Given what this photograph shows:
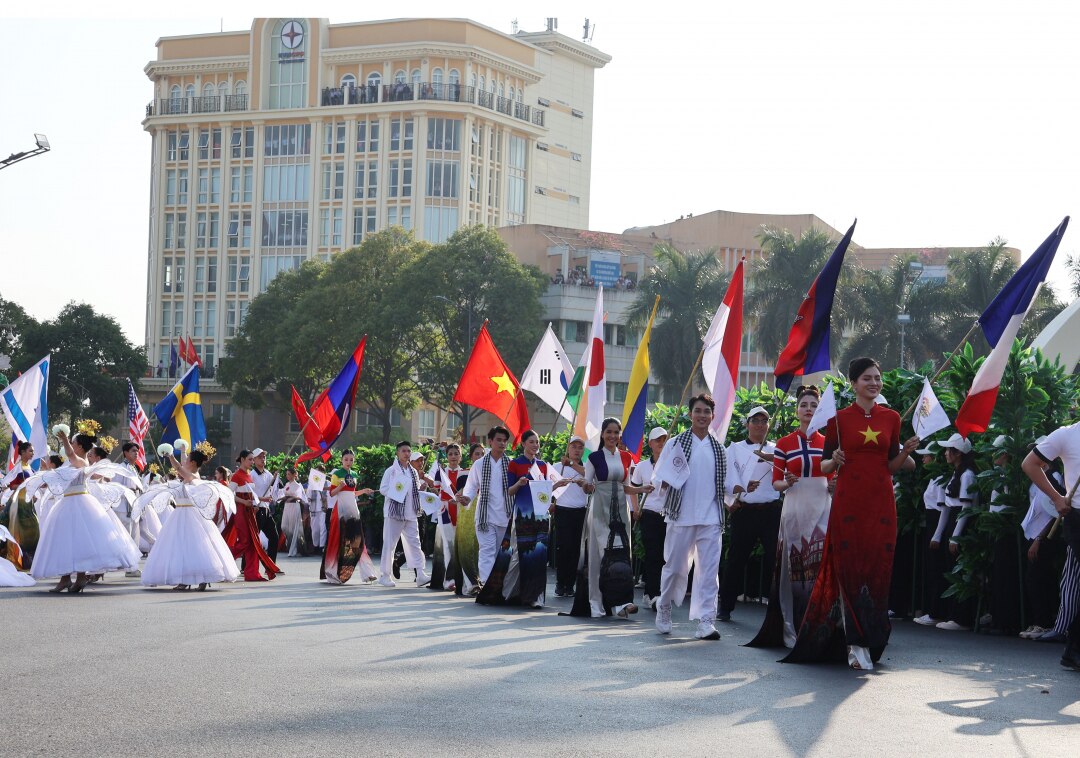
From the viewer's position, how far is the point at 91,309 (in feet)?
275

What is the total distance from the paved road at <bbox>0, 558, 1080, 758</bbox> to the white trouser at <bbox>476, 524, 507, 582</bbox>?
3.23 meters

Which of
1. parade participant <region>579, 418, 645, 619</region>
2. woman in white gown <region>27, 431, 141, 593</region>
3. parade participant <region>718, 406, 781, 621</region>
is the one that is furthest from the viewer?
woman in white gown <region>27, 431, 141, 593</region>

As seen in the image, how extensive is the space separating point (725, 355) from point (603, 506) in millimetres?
2033

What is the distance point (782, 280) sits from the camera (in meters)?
63.8

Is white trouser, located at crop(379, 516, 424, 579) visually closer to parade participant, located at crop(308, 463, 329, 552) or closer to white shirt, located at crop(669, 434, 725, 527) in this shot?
white shirt, located at crop(669, 434, 725, 527)

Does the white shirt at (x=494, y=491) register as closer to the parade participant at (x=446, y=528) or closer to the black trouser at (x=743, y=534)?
the parade participant at (x=446, y=528)

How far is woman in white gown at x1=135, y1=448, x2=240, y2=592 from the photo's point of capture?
1792 cm

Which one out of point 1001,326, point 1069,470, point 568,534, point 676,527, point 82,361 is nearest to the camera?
point 1069,470

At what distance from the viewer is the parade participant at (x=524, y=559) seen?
16312 mm

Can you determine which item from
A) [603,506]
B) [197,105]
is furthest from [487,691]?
[197,105]

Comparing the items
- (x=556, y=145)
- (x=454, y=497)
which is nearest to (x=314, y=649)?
(x=454, y=497)

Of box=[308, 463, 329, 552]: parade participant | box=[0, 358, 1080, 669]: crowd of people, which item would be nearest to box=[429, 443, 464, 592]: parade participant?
box=[0, 358, 1080, 669]: crowd of people

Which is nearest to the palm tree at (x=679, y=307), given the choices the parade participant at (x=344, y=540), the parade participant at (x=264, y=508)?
the parade participant at (x=264, y=508)

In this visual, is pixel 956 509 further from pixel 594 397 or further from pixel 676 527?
pixel 594 397
